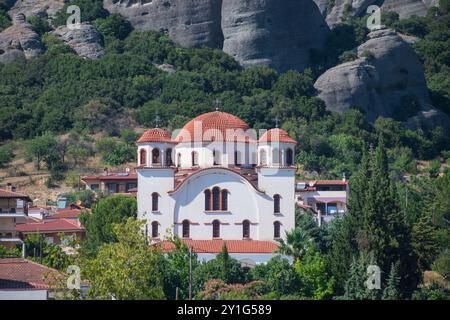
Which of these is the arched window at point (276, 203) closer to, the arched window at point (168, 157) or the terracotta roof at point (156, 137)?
the arched window at point (168, 157)

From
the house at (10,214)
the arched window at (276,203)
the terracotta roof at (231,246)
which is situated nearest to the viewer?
the terracotta roof at (231,246)

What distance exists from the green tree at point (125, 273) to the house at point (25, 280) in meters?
1.62

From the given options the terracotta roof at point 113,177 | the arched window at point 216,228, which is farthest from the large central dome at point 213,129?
the terracotta roof at point 113,177

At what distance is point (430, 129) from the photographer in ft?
406

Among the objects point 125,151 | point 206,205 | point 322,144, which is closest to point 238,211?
point 206,205

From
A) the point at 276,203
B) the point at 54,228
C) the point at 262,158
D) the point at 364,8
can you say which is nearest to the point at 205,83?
the point at 364,8

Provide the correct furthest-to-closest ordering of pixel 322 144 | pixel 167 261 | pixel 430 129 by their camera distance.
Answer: pixel 430 129 → pixel 322 144 → pixel 167 261

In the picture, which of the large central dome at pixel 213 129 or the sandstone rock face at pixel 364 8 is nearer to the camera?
the large central dome at pixel 213 129

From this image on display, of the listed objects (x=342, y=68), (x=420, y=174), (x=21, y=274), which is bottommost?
(x=21, y=274)

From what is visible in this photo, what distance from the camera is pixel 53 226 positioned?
8344 centimetres

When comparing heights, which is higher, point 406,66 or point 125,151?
point 406,66

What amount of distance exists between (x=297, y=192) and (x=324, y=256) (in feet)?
84.4

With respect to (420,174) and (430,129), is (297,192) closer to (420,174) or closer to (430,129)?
(420,174)

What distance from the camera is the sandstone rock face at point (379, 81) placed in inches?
4835
